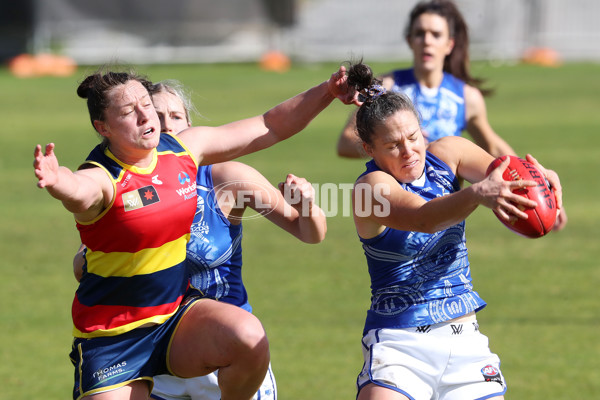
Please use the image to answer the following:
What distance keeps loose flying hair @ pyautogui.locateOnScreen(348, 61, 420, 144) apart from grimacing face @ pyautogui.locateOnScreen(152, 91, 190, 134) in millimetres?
906

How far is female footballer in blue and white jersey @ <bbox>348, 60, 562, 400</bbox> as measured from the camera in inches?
163

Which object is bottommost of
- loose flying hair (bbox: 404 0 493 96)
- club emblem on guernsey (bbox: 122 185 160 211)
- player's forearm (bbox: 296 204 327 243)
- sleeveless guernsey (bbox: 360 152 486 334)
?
sleeveless guernsey (bbox: 360 152 486 334)

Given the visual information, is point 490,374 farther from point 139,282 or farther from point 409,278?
point 139,282

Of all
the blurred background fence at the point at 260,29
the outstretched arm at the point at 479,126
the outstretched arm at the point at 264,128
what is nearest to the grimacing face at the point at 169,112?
the outstretched arm at the point at 264,128

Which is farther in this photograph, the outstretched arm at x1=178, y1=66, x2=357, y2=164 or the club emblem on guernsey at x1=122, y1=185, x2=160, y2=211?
the outstretched arm at x1=178, y1=66, x2=357, y2=164

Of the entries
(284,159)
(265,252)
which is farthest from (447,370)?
(284,159)

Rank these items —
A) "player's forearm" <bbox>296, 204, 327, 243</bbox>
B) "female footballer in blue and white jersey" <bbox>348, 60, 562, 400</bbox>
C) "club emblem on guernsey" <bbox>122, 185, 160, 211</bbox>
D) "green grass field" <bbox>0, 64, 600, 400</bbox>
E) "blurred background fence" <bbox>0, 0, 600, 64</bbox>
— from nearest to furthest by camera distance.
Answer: "club emblem on guernsey" <bbox>122, 185, 160, 211</bbox>
"female footballer in blue and white jersey" <bbox>348, 60, 562, 400</bbox>
"player's forearm" <bbox>296, 204, 327, 243</bbox>
"green grass field" <bbox>0, 64, 600, 400</bbox>
"blurred background fence" <bbox>0, 0, 600, 64</bbox>

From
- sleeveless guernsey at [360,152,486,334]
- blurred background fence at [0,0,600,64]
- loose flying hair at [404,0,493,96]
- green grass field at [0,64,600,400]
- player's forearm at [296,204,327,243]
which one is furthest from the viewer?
blurred background fence at [0,0,600,64]

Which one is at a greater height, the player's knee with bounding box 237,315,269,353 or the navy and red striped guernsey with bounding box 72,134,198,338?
the navy and red striped guernsey with bounding box 72,134,198,338

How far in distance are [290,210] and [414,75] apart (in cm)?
297

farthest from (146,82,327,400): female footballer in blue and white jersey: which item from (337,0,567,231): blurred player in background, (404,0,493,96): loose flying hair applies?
(404,0,493,96): loose flying hair

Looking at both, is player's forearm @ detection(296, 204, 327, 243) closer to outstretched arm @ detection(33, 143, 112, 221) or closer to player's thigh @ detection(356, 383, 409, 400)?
player's thigh @ detection(356, 383, 409, 400)

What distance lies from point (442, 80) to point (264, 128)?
9.54ft

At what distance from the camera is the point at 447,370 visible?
13.8 ft
